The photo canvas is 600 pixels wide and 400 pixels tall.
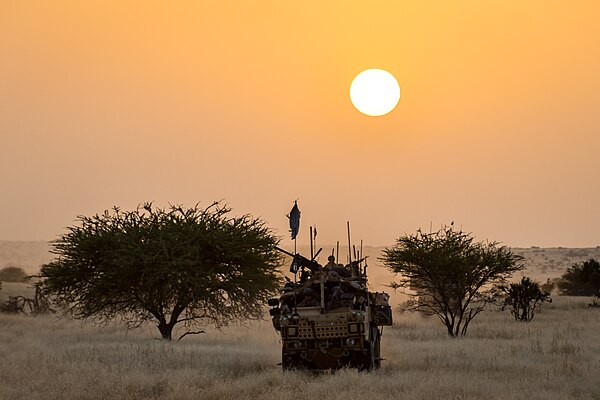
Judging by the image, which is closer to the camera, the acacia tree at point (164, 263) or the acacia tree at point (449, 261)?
the acacia tree at point (164, 263)

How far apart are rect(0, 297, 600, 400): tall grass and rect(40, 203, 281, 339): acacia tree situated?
6.32 ft

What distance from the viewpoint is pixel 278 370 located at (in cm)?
1942

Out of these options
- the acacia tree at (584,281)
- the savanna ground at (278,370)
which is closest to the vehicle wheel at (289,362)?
the savanna ground at (278,370)

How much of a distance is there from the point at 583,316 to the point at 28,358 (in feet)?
98.1

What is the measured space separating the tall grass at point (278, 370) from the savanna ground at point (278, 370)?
30mm

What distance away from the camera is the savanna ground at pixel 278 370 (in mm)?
15375

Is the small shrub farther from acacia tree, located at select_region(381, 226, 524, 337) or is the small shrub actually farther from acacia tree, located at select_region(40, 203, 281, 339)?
acacia tree, located at select_region(381, 226, 524, 337)

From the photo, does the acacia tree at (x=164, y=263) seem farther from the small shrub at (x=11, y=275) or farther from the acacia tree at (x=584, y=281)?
the small shrub at (x=11, y=275)

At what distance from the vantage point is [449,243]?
34406 millimetres

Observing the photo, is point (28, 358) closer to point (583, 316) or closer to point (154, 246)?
point (154, 246)

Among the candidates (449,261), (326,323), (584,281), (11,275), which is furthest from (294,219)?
(11,275)

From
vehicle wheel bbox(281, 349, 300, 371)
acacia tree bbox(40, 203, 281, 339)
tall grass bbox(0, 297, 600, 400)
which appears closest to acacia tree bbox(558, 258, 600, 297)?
tall grass bbox(0, 297, 600, 400)

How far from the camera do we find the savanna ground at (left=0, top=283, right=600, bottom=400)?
1538 centimetres

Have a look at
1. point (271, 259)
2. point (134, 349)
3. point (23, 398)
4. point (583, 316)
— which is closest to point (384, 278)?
point (583, 316)
